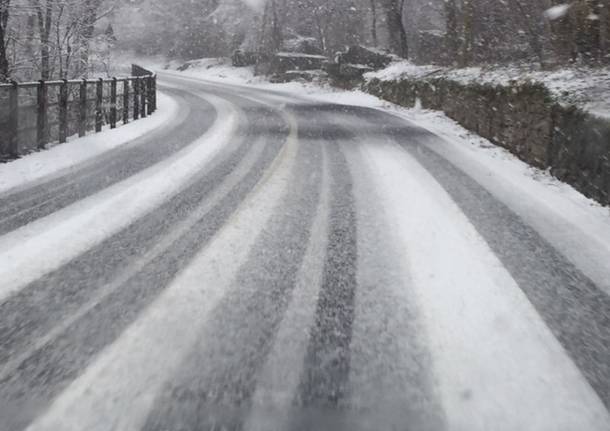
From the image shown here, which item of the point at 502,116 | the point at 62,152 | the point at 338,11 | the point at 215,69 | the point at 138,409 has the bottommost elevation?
the point at 138,409

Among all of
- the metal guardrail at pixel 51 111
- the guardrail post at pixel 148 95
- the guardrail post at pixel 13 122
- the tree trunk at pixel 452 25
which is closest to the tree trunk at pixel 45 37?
the guardrail post at pixel 148 95

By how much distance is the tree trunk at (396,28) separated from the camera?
92.5 feet

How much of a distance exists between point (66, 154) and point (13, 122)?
905mm

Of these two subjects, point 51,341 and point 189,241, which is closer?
point 51,341

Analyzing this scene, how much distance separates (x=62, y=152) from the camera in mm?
8883

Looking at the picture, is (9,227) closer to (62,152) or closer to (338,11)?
(62,152)

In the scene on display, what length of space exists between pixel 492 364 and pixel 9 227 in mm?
4209

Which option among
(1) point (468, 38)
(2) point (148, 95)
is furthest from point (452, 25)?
(2) point (148, 95)

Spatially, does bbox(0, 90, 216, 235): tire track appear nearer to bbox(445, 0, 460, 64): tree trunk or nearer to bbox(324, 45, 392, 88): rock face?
bbox(445, 0, 460, 64): tree trunk

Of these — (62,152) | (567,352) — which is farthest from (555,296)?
(62,152)

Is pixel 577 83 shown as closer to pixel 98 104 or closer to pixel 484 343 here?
pixel 484 343

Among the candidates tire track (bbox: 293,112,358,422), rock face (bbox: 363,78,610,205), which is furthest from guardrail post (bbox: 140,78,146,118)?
tire track (bbox: 293,112,358,422)

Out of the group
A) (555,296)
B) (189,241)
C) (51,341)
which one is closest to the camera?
(51,341)

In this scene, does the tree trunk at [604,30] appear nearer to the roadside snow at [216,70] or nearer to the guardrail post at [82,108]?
the guardrail post at [82,108]
